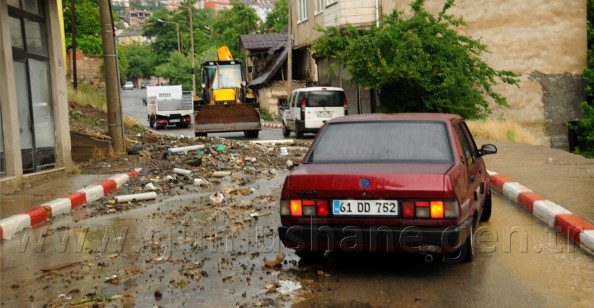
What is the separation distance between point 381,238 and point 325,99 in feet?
70.2

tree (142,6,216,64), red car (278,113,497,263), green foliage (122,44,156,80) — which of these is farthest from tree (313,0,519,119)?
green foliage (122,44,156,80)

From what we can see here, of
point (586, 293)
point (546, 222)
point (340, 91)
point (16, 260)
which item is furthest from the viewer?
point (340, 91)

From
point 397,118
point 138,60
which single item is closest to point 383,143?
point 397,118

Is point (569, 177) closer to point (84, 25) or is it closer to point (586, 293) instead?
point (586, 293)

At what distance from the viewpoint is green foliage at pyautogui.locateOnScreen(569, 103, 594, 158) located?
30.0 metres

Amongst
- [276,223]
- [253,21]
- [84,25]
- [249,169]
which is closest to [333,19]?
[249,169]

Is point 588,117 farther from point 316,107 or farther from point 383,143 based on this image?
point 383,143

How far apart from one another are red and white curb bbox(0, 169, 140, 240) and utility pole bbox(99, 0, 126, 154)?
154 inches

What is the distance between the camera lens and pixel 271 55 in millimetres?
60625

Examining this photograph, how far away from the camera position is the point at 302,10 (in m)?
40.8

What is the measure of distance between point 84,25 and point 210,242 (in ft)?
196

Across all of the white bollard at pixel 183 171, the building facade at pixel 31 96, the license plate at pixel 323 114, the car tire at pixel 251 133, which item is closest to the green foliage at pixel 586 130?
the license plate at pixel 323 114

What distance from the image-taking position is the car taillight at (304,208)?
20.8ft

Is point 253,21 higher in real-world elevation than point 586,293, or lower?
higher
